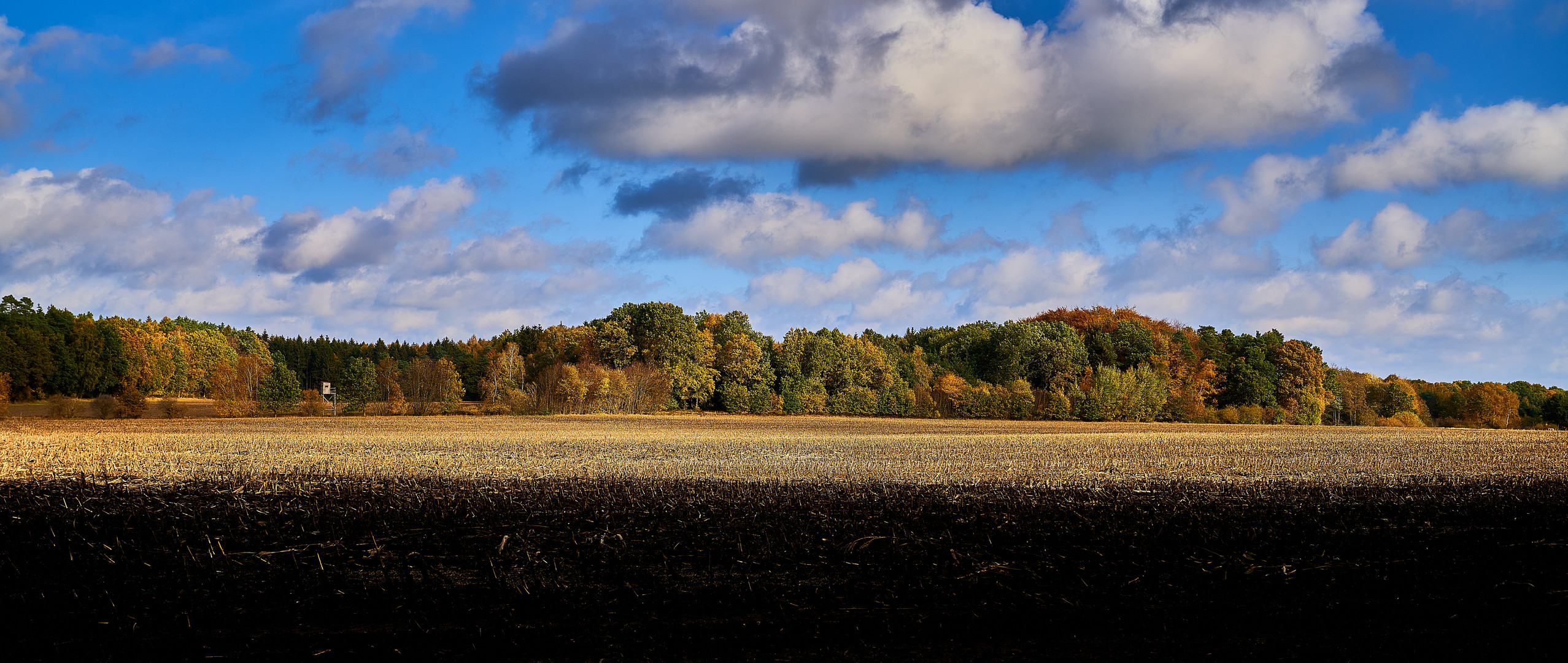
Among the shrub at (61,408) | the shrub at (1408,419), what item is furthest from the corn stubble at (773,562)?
the shrub at (1408,419)

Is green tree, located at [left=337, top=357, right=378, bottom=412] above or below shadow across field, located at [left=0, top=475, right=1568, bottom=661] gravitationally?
above

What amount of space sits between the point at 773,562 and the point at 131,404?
2412 inches

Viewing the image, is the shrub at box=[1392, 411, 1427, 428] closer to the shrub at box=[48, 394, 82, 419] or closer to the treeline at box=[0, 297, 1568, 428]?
the treeline at box=[0, 297, 1568, 428]

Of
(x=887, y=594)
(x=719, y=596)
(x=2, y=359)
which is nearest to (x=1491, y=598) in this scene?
(x=887, y=594)

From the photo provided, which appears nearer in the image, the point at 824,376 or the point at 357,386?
the point at 357,386

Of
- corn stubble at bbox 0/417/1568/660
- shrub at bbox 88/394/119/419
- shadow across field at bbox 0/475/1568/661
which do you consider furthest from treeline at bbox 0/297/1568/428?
shadow across field at bbox 0/475/1568/661

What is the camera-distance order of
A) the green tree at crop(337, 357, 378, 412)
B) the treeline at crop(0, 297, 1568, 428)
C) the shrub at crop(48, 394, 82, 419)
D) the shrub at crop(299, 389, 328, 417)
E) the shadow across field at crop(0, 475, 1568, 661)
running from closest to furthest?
the shadow across field at crop(0, 475, 1568, 661) → the shrub at crop(48, 394, 82, 419) → the shrub at crop(299, 389, 328, 417) → the green tree at crop(337, 357, 378, 412) → the treeline at crop(0, 297, 1568, 428)

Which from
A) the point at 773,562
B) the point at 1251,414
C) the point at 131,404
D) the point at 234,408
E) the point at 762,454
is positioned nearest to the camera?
the point at 773,562

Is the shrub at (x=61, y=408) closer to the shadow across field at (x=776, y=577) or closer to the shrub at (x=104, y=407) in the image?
the shrub at (x=104, y=407)

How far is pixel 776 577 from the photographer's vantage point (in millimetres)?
8398

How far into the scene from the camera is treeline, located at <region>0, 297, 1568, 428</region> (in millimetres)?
65125

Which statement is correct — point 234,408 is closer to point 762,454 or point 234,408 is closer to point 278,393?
point 278,393

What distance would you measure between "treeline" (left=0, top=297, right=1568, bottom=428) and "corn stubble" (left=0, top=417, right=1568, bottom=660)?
45.8 m

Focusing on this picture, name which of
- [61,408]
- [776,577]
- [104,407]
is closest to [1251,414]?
[776,577]
